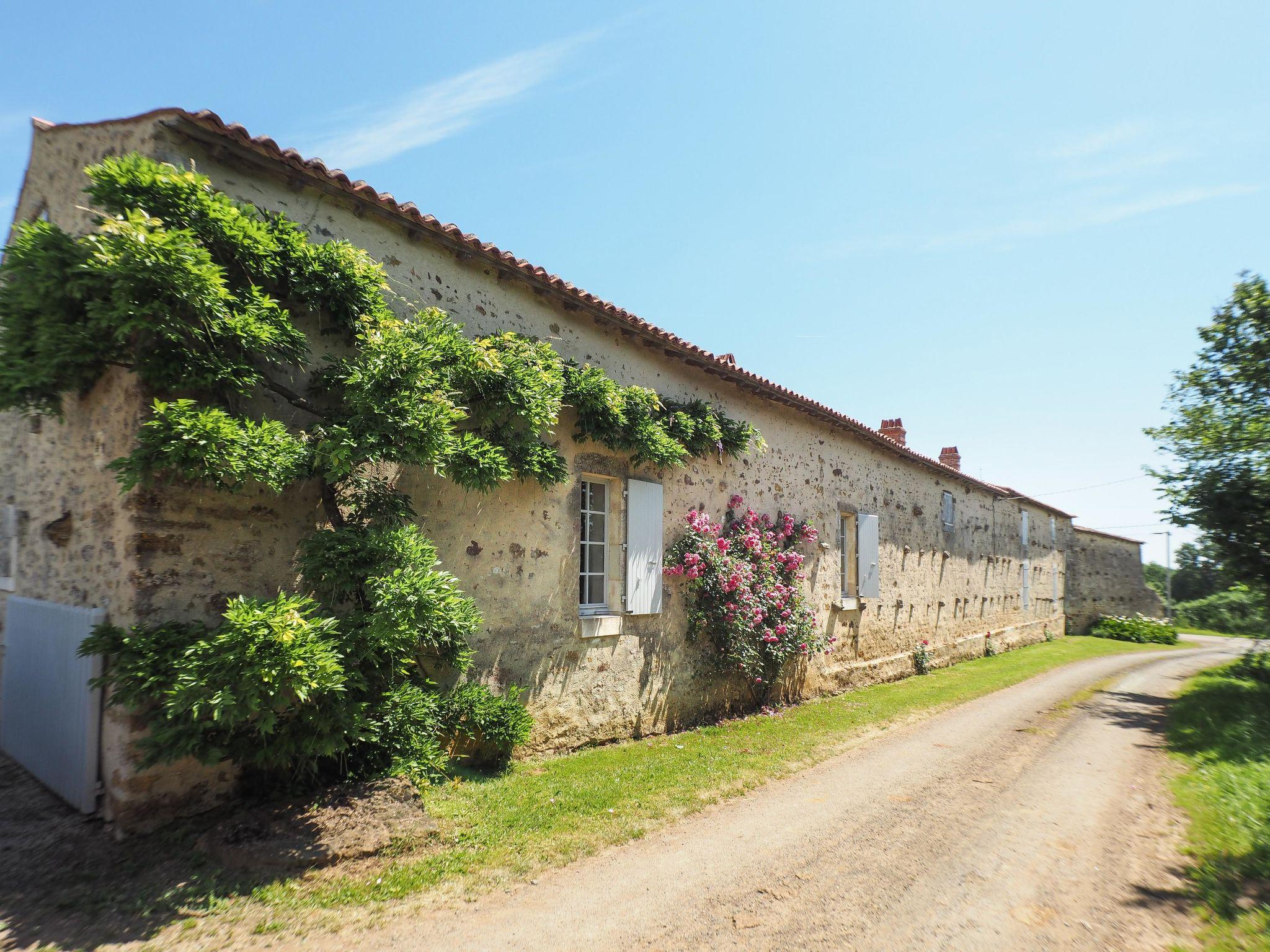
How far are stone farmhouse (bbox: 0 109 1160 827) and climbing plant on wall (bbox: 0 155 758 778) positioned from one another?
29 centimetres

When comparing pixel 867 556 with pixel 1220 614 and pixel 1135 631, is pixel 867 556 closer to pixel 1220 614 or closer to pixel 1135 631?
pixel 1135 631

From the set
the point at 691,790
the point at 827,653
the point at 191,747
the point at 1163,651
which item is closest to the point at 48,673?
the point at 191,747

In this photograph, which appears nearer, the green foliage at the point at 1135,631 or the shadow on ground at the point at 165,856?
the shadow on ground at the point at 165,856

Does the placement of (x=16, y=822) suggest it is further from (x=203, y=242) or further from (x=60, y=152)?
(x=60, y=152)

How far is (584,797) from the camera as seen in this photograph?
5.25 meters

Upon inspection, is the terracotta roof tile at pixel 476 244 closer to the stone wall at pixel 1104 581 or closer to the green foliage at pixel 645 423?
the green foliage at pixel 645 423

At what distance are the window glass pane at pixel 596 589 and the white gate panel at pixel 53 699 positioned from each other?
4.12 m

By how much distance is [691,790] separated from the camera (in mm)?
5625

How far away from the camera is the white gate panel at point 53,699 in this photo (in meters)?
4.34

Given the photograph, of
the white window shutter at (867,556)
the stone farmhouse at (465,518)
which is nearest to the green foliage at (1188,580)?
the white window shutter at (867,556)

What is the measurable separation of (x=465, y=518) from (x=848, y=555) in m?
8.24

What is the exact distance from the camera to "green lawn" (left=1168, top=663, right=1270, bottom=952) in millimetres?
3467

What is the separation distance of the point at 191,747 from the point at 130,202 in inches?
122

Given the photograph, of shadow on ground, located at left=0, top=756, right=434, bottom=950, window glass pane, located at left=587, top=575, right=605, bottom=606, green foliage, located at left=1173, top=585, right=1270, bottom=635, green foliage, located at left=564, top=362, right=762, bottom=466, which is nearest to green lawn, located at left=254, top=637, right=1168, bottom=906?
shadow on ground, located at left=0, top=756, right=434, bottom=950
